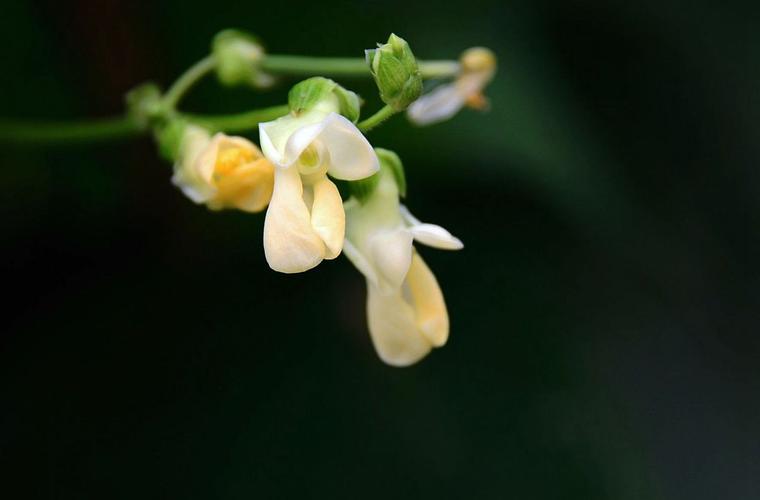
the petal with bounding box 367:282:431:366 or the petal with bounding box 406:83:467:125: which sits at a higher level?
the petal with bounding box 406:83:467:125

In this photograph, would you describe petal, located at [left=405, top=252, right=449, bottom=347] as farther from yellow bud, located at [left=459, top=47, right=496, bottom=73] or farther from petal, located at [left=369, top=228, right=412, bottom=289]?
yellow bud, located at [left=459, top=47, right=496, bottom=73]

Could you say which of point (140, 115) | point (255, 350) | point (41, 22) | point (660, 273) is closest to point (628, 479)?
point (660, 273)

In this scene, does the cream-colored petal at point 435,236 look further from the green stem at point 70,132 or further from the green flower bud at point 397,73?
the green stem at point 70,132

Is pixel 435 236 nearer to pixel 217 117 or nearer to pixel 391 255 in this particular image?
pixel 391 255

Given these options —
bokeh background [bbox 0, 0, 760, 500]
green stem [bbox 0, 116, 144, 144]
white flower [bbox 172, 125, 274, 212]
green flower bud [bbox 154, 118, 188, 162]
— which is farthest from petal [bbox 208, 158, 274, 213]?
bokeh background [bbox 0, 0, 760, 500]

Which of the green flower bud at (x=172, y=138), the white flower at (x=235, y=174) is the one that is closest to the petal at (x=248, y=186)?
the white flower at (x=235, y=174)
